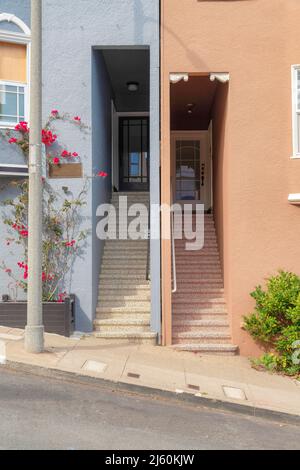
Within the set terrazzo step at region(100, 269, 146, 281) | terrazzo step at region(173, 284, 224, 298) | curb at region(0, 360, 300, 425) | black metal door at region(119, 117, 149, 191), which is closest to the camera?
curb at region(0, 360, 300, 425)

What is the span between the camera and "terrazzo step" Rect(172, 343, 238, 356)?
7.86 meters

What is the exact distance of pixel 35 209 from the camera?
22.5 ft

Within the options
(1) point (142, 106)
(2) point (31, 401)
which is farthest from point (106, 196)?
(2) point (31, 401)

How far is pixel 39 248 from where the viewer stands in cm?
688

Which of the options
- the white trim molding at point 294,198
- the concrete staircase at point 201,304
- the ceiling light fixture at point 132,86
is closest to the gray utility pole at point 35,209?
the concrete staircase at point 201,304

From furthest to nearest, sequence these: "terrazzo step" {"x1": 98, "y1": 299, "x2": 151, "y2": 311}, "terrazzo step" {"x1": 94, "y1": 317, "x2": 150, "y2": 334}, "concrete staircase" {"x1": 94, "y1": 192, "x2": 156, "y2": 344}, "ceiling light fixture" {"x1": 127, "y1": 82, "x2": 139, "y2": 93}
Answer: "ceiling light fixture" {"x1": 127, "y1": 82, "x2": 139, "y2": 93}
"terrazzo step" {"x1": 98, "y1": 299, "x2": 151, "y2": 311}
"terrazzo step" {"x1": 94, "y1": 317, "x2": 150, "y2": 334}
"concrete staircase" {"x1": 94, "y1": 192, "x2": 156, "y2": 344}

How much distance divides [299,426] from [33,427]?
2.94 meters

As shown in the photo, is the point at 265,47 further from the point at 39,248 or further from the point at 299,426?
the point at 299,426

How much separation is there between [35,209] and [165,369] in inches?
115

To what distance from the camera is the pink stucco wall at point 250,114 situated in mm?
8055

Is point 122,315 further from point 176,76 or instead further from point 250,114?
point 176,76

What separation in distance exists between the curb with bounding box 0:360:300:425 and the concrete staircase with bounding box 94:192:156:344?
1903 mm

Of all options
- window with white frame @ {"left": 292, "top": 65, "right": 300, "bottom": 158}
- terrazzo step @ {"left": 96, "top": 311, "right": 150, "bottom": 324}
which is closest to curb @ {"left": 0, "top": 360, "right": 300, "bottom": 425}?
terrazzo step @ {"left": 96, "top": 311, "right": 150, "bottom": 324}

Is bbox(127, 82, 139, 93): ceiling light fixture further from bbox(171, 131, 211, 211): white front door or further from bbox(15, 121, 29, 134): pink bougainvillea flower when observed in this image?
bbox(15, 121, 29, 134): pink bougainvillea flower
